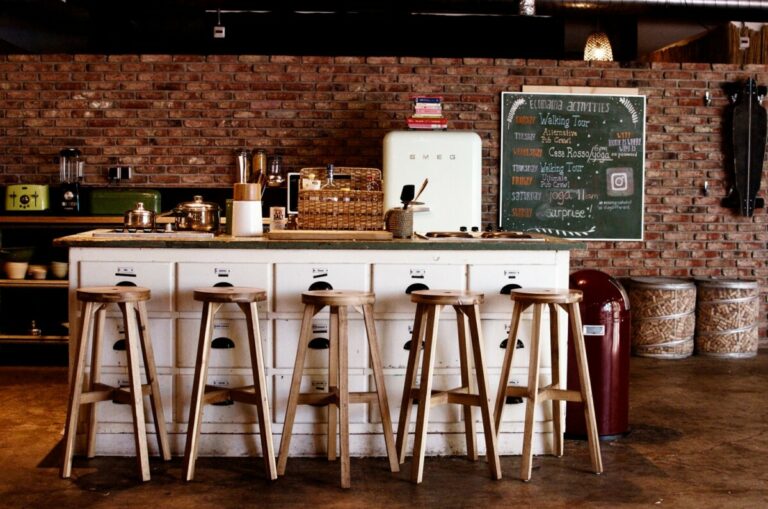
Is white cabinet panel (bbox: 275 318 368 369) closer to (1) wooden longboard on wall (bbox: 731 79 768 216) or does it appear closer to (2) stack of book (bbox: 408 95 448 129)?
(2) stack of book (bbox: 408 95 448 129)

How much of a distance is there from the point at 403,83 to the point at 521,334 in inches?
142

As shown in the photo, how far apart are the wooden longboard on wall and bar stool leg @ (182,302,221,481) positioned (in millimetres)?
5365

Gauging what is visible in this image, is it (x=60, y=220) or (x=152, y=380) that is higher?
(x=60, y=220)

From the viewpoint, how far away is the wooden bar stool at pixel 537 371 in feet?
12.4

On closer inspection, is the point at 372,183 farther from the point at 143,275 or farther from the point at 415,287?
the point at 143,275

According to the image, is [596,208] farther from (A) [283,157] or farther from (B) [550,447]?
(B) [550,447]

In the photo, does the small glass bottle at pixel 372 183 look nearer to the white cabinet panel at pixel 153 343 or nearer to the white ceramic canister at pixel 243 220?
the white ceramic canister at pixel 243 220

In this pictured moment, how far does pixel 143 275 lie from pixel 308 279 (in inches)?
30.4

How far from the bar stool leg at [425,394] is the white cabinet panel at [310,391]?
0.42m

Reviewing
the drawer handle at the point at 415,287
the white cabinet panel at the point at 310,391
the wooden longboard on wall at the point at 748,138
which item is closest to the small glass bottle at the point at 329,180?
the drawer handle at the point at 415,287

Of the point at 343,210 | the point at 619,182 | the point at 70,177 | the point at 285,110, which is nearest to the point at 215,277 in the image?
the point at 343,210

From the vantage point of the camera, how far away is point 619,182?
7371 millimetres

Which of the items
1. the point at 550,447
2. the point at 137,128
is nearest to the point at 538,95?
the point at 137,128

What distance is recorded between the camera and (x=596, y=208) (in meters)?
7.38
